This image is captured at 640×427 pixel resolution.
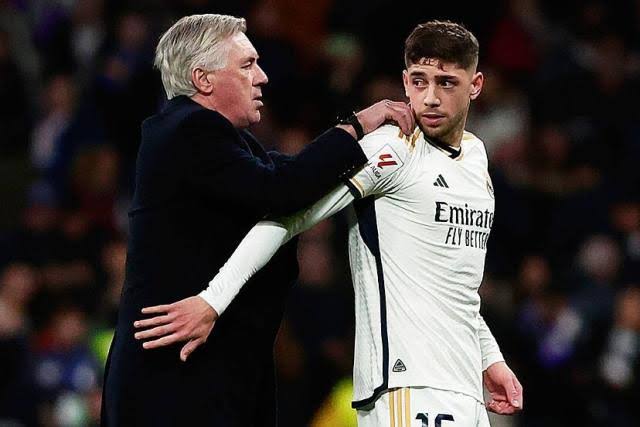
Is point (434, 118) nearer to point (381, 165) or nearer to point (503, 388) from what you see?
point (381, 165)

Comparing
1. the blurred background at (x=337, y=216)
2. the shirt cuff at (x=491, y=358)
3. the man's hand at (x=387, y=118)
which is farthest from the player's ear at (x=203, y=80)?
the blurred background at (x=337, y=216)

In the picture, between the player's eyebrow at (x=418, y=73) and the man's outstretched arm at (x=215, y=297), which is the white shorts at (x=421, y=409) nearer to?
the man's outstretched arm at (x=215, y=297)

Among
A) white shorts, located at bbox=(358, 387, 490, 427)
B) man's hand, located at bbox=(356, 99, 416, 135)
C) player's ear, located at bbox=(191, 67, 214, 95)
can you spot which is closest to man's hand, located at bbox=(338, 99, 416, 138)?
man's hand, located at bbox=(356, 99, 416, 135)

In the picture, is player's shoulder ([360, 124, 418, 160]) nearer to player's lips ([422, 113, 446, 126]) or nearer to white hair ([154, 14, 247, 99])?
player's lips ([422, 113, 446, 126])

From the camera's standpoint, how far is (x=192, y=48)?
4949 millimetres

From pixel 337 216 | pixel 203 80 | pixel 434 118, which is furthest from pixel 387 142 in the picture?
pixel 337 216

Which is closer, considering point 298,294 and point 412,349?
point 412,349

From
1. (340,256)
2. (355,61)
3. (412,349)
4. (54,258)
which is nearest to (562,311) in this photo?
(340,256)

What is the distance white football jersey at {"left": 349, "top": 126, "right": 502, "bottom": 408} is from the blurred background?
3642mm

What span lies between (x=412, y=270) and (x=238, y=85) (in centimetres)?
85

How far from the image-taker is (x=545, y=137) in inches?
427

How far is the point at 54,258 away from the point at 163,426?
5354 mm

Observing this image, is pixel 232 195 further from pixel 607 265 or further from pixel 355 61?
pixel 355 61

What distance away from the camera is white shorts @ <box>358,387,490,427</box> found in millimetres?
4805
